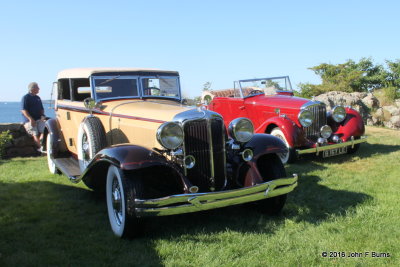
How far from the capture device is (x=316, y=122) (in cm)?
710

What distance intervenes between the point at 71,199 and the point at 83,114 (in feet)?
4.18

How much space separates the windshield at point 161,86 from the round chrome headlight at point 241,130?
5.71 feet

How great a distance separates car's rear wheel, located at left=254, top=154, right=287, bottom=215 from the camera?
3.98 metres

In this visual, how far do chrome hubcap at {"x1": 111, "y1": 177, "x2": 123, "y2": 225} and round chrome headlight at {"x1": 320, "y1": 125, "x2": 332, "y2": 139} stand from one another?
4688mm

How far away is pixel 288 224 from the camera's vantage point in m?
3.68

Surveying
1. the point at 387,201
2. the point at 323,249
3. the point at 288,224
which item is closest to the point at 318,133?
the point at 387,201

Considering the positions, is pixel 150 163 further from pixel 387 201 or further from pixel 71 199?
pixel 387 201

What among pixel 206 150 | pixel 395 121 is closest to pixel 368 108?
pixel 395 121

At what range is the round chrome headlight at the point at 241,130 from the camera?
3.94 meters

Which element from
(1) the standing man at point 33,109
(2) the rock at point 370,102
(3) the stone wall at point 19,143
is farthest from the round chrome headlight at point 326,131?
(2) the rock at point 370,102

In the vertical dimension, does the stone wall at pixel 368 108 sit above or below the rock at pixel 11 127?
below

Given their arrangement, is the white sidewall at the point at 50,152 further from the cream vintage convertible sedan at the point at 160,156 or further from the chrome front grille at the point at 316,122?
the chrome front grille at the point at 316,122

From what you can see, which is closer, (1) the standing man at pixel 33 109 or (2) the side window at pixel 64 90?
(2) the side window at pixel 64 90

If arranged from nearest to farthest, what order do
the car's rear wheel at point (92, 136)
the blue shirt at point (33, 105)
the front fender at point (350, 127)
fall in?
the car's rear wheel at point (92, 136) → the front fender at point (350, 127) → the blue shirt at point (33, 105)
